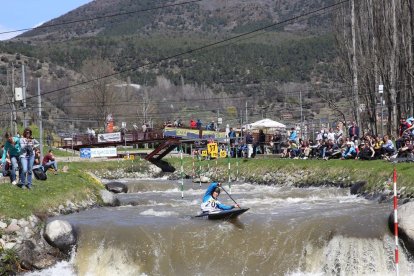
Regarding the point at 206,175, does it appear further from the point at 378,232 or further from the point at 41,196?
the point at 378,232

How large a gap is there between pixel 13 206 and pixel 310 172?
54.2 ft

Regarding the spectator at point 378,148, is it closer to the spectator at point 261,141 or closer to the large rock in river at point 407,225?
the large rock in river at point 407,225

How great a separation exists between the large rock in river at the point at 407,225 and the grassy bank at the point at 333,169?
451cm

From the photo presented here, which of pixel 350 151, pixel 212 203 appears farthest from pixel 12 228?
pixel 350 151

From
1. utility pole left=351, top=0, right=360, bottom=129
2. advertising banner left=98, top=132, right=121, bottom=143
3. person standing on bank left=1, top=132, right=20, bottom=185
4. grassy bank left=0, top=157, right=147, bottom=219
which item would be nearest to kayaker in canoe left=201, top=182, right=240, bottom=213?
grassy bank left=0, top=157, right=147, bottom=219

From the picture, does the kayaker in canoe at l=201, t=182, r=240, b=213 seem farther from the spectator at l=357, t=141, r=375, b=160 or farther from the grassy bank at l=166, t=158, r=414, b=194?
the spectator at l=357, t=141, r=375, b=160

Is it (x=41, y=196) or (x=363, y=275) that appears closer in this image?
(x=363, y=275)

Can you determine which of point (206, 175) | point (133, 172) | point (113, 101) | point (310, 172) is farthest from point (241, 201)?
point (113, 101)

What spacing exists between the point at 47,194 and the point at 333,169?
13408 millimetres

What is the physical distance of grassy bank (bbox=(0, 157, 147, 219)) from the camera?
21.2 m

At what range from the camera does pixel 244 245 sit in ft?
62.0

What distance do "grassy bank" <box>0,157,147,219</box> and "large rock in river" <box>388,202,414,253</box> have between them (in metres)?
11.0

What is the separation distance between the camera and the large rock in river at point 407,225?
17734mm

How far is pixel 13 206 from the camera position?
2114 centimetres
